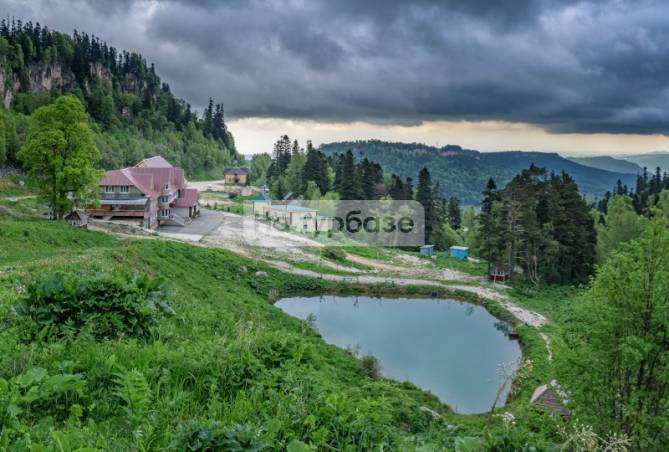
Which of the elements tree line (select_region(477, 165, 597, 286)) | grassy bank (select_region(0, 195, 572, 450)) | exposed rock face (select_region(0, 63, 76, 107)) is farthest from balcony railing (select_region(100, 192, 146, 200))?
exposed rock face (select_region(0, 63, 76, 107))

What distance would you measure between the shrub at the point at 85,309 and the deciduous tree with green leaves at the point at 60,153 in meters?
27.4

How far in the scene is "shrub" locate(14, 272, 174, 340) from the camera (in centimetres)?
689

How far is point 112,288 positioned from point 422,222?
58.5 metres

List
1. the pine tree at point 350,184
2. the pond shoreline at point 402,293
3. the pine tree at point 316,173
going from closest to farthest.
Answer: the pond shoreline at point 402,293 → the pine tree at point 350,184 → the pine tree at point 316,173

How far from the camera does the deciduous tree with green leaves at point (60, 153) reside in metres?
31.0

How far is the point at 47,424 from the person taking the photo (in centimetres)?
416

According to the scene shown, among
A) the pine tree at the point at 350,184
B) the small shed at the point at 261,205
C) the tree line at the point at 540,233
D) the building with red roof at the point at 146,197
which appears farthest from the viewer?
the small shed at the point at 261,205

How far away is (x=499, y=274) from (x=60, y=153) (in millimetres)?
36980

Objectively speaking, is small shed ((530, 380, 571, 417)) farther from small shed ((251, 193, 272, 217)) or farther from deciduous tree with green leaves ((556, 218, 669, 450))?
small shed ((251, 193, 272, 217))

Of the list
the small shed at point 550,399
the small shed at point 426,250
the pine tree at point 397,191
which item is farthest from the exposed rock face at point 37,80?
the small shed at point 550,399

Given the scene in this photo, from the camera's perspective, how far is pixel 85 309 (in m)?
7.29

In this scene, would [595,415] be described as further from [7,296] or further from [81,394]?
[7,296]

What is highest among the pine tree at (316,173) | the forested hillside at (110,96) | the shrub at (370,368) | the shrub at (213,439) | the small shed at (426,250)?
the forested hillside at (110,96)

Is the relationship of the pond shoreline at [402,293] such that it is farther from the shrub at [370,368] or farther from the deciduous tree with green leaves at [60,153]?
the deciduous tree with green leaves at [60,153]
